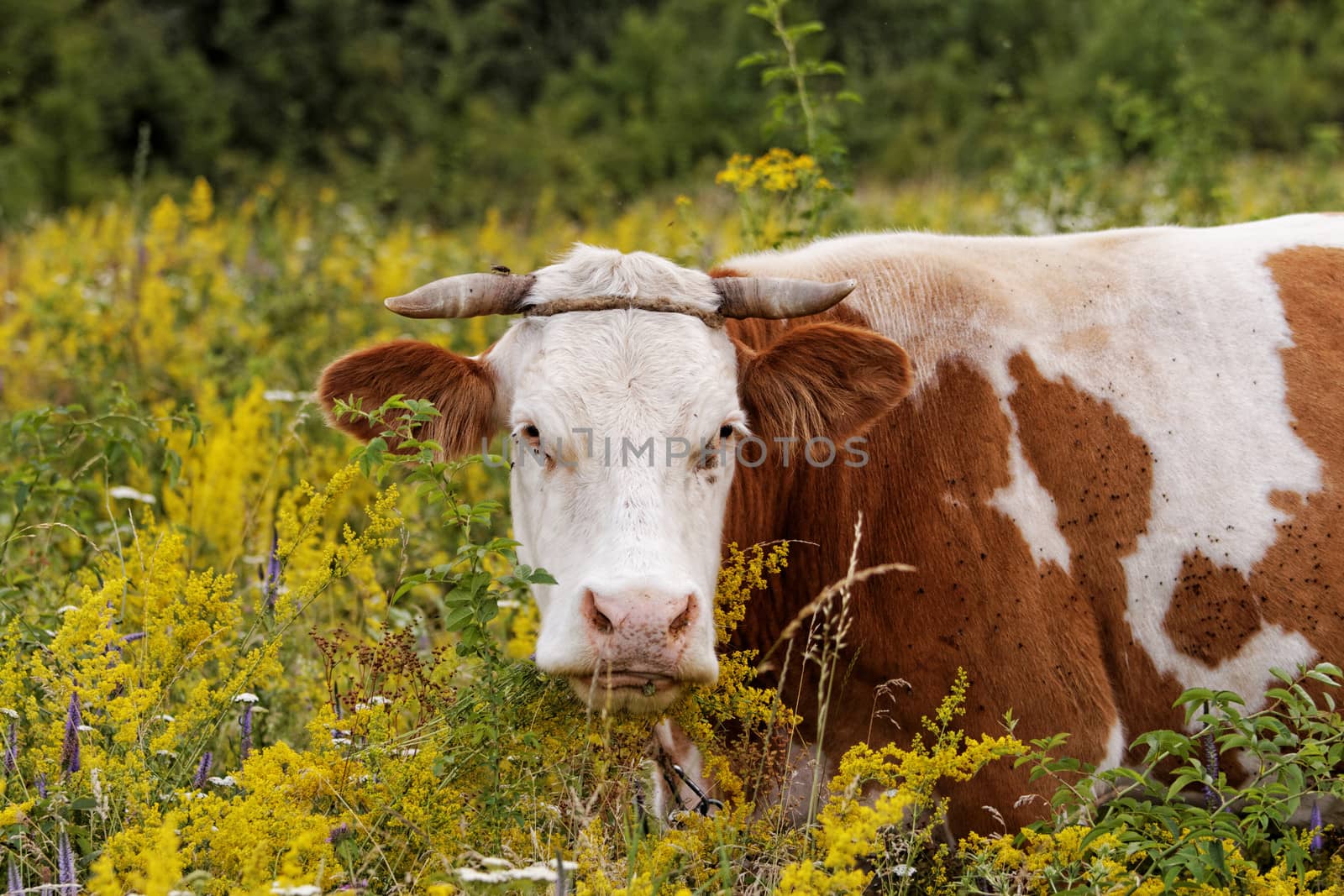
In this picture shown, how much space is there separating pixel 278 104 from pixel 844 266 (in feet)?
83.1

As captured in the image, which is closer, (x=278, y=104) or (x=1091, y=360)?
(x=1091, y=360)

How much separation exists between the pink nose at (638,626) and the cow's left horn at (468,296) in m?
1.00

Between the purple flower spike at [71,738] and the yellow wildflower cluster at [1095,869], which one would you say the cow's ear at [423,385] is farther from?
the yellow wildflower cluster at [1095,869]

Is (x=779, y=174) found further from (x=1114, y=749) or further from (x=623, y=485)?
(x=1114, y=749)

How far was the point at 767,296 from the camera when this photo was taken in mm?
3621

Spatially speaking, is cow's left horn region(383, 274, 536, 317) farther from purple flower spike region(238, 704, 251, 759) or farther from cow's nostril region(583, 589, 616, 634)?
purple flower spike region(238, 704, 251, 759)

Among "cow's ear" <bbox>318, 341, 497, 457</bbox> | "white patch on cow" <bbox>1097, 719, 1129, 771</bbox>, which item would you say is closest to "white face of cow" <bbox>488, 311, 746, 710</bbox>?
"cow's ear" <bbox>318, 341, 497, 457</bbox>

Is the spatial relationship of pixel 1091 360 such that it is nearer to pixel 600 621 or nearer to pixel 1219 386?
pixel 1219 386

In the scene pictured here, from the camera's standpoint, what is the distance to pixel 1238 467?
374cm

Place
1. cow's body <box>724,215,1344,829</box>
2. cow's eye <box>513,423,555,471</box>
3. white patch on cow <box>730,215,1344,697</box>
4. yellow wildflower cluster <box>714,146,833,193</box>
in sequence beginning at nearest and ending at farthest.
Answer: cow's eye <box>513,423,555,471</box> < cow's body <box>724,215,1344,829</box> < white patch on cow <box>730,215,1344,697</box> < yellow wildflower cluster <box>714,146,833,193</box>

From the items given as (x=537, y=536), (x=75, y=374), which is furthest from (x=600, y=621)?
(x=75, y=374)

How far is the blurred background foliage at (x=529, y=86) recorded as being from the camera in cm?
1941

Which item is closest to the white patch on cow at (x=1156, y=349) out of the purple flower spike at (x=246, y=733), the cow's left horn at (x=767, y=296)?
the cow's left horn at (x=767, y=296)

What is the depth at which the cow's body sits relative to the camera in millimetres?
3584
